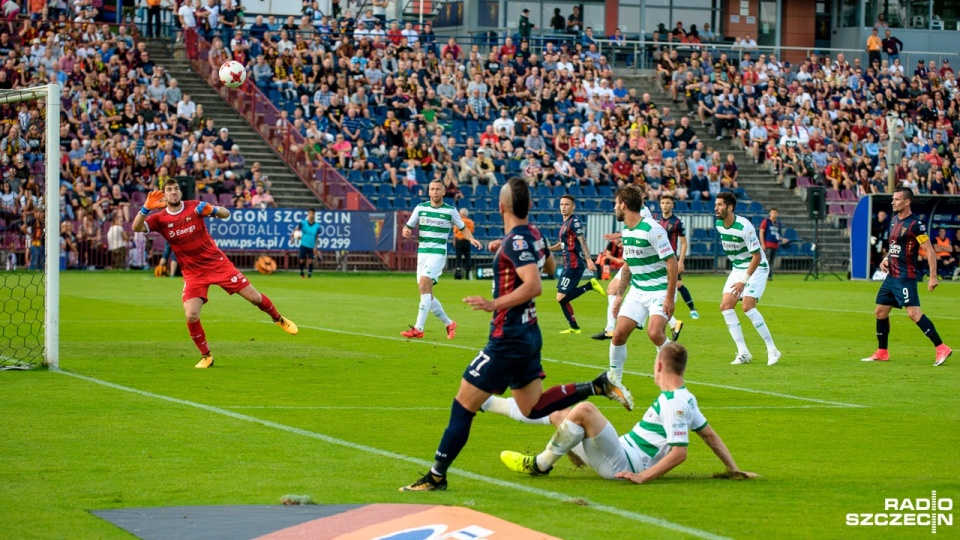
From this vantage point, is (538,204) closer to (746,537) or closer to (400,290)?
(400,290)

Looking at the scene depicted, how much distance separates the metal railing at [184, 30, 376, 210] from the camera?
132ft

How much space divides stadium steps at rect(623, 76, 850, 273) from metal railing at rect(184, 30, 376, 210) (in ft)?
49.2

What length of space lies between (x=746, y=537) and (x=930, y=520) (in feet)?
4.42

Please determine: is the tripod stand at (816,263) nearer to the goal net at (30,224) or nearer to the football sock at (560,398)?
the goal net at (30,224)

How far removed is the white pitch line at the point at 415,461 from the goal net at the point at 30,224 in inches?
50.6

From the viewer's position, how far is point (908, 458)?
34.0 ft

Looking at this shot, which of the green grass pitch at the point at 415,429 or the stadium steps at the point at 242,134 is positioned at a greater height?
the stadium steps at the point at 242,134

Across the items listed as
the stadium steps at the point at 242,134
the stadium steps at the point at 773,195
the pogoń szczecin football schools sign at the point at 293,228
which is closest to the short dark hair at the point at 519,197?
the pogoń szczecin football schools sign at the point at 293,228

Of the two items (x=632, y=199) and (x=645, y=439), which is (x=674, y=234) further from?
(x=645, y=439)

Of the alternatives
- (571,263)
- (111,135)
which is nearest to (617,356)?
(571,263)

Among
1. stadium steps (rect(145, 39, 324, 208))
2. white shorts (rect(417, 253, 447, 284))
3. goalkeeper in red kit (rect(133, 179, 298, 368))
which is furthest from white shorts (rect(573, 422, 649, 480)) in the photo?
stadium steps (rect(145, 39, 324, 208))

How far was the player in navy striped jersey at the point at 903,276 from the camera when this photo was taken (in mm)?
17828

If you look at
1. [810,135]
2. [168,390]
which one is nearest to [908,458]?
[168,390]

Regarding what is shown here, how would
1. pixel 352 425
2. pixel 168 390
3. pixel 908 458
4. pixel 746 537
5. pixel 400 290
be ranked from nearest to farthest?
pixel 746 537, pixel 908 458, pixel 352 425, pixel 168 390, pixel 400 290
